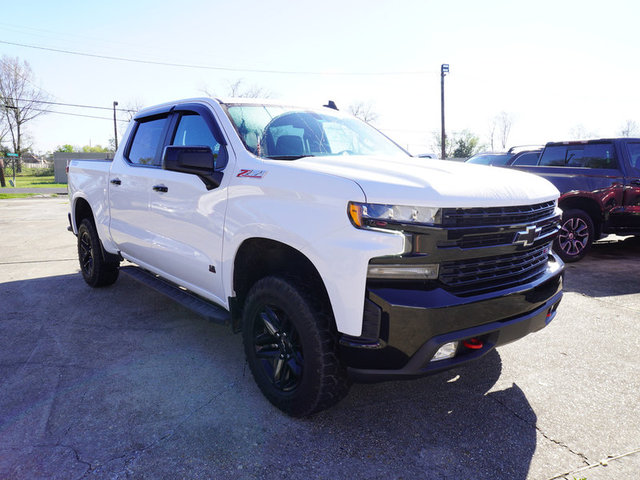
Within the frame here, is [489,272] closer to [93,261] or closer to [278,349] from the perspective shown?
[278,349]

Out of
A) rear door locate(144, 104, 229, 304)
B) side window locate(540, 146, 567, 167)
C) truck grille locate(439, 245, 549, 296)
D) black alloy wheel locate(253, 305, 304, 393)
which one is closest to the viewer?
truck grille locate(439, 245, 549, 296)

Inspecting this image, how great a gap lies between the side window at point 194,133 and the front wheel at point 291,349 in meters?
1.14

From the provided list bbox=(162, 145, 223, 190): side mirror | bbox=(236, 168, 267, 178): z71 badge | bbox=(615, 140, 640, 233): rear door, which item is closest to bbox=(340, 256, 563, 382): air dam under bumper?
bbox=(236, 168, 267, 178): z71 badge

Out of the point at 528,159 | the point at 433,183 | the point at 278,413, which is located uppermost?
the point at 528,159

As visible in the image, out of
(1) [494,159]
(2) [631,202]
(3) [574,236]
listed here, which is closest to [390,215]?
(3) [574,236]

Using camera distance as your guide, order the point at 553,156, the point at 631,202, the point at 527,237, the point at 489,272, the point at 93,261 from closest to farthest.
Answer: the point at 489,272 → the point at 527,237 → the point at 93,261 → the point at 631,202 → the point at 553,156

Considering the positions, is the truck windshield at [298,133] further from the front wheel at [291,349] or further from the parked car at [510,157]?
the parked car at [510,157]

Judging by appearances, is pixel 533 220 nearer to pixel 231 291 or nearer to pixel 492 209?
pixel 492 209

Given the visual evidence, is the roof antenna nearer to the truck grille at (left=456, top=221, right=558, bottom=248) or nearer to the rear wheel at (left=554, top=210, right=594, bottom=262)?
the truck grille at (left=456, top=221, right=558, bottom=248)

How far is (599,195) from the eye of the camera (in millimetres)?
6918

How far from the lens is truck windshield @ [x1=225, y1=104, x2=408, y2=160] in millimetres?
3080

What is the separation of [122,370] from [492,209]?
2686 millimetres

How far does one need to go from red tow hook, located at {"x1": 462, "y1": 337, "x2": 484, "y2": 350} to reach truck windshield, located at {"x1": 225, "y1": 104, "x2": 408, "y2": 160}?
1.49 meters

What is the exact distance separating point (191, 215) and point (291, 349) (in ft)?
4.10
